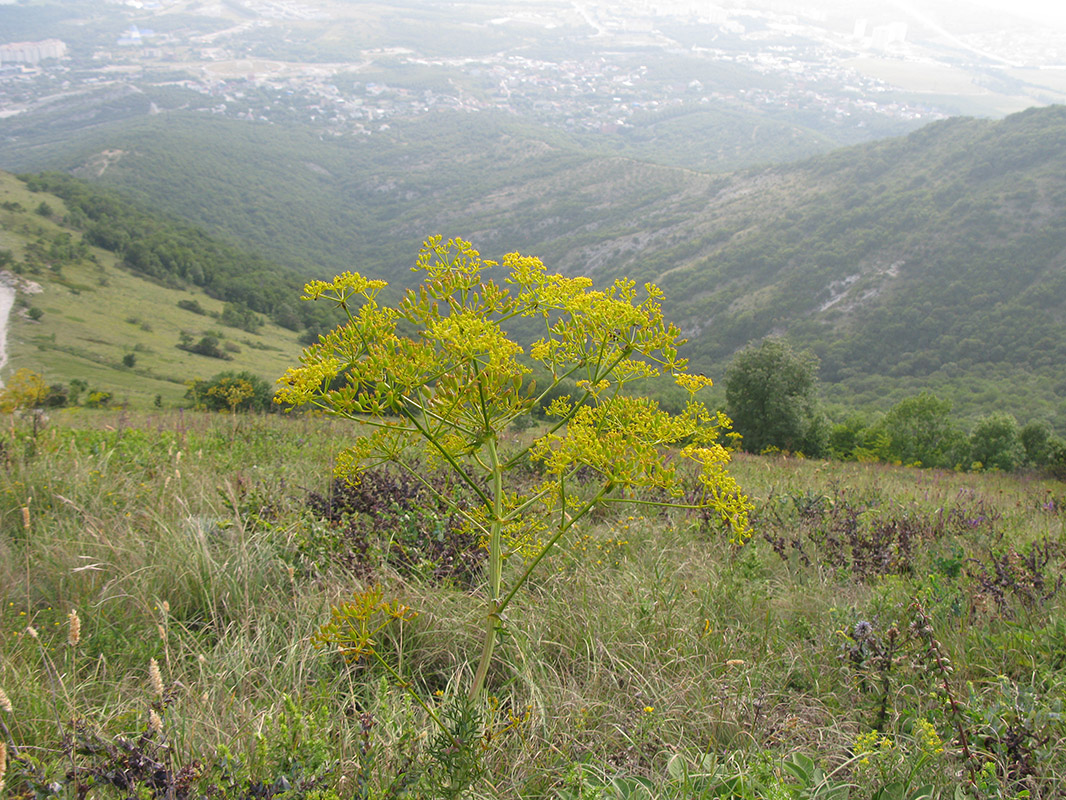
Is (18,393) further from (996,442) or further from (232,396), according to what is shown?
(996,442)

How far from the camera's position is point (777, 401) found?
34.6m

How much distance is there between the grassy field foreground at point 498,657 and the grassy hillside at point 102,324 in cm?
4965

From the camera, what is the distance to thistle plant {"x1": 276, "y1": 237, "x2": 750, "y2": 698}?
154 centimetres

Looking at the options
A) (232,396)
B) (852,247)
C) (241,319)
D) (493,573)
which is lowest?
(241,319)

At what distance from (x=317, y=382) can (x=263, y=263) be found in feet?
433

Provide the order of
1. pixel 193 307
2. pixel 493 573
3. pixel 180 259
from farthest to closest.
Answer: pixel 180 259 < pixel 193 307 < pixel 493 573

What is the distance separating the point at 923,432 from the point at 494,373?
4070 cm

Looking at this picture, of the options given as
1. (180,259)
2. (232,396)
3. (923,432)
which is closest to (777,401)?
(923,432)

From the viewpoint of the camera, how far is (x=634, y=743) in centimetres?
239

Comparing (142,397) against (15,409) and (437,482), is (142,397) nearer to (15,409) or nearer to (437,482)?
(15,409)

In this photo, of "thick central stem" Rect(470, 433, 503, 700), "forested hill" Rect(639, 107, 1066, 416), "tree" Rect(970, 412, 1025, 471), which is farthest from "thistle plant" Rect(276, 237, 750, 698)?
"forested hill" Rect(639, 107, 1066, 416)

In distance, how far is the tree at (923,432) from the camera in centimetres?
3356

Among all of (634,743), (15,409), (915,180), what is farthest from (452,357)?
(915,180)

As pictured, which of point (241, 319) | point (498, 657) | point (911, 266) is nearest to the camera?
point (498, 657)
